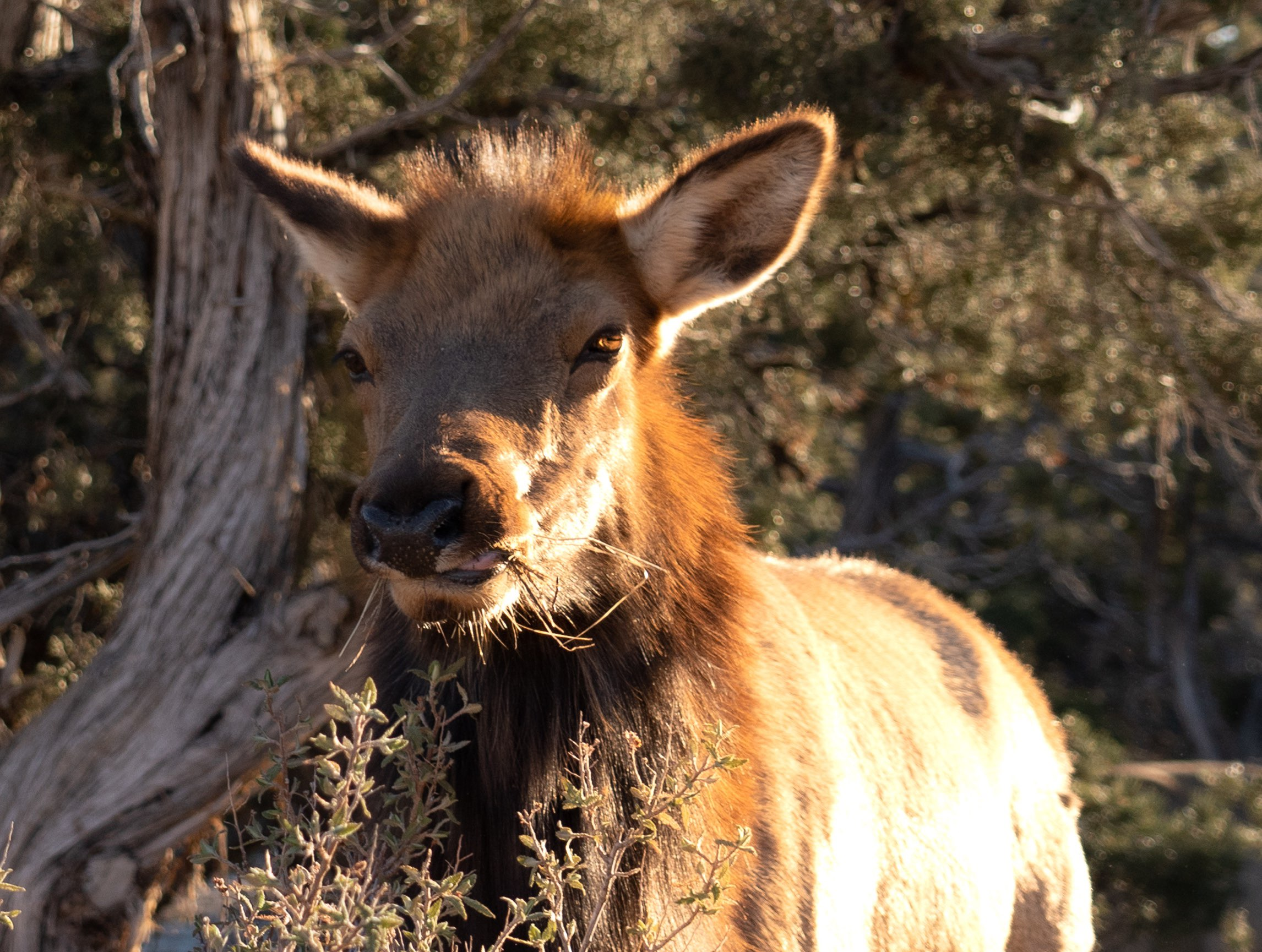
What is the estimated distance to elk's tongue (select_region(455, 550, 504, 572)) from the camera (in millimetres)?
3162

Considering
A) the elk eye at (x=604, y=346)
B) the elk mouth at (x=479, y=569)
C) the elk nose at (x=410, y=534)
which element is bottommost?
the elk mouth at (x=479, y=569)

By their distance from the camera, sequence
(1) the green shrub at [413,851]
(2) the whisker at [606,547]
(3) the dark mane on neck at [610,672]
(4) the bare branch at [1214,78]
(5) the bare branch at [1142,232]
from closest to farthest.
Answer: (1) the green shrub at [413,851] < (2) the whisker at [606,547] < (3) the dark mane on neck at [610,672] < (4) the bare branch at [1214,78] < (5) the bare branch at [1142,232]

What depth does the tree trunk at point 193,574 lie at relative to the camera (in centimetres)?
570

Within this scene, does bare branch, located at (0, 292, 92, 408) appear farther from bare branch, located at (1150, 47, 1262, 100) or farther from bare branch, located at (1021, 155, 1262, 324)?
bare branch, located at (1150, 47, 1262, 100)

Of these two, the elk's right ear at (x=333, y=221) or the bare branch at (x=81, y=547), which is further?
the bare branch at (x=81, y=547)

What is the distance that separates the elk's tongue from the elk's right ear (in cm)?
154

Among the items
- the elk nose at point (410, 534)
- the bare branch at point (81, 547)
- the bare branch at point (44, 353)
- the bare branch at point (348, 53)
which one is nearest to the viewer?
the elk nose at point (410, 534)

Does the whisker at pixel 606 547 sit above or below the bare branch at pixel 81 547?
above

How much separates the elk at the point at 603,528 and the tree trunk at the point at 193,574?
2025 mm

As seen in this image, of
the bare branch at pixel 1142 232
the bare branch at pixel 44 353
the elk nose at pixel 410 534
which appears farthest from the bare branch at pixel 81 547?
the bare branch at pixel 1142 232

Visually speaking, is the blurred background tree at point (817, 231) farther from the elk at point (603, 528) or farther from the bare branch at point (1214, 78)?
the elk at point (603, 528)

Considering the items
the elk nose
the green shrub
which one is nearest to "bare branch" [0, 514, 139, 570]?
the green shrub

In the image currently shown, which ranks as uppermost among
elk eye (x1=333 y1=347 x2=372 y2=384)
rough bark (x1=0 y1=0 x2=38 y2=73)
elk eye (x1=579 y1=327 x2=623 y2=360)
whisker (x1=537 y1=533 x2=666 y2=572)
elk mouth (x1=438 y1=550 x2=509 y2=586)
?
rough bark (x1=0 y1=0 x2=38 y2=73)

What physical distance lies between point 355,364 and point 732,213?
1.38m
